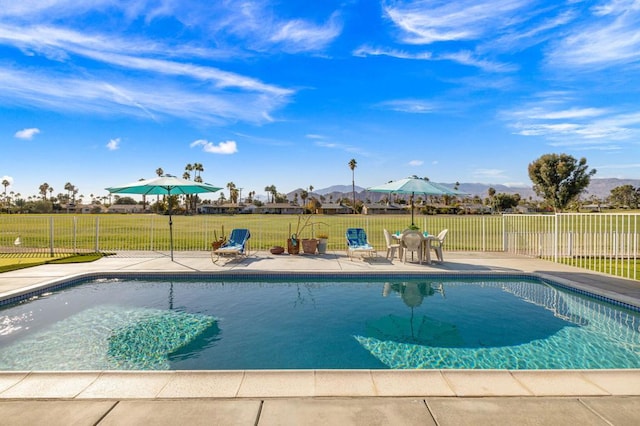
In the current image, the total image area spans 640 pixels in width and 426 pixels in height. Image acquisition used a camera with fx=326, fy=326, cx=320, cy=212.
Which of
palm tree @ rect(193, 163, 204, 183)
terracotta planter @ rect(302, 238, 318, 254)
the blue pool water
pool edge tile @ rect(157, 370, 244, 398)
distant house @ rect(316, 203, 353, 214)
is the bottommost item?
the blue pool water

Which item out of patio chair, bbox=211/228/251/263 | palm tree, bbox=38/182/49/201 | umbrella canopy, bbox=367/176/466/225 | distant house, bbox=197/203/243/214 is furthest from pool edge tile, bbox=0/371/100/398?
palm tree, bbox=38/182/49/201

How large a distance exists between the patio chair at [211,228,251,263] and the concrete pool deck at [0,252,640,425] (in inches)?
262

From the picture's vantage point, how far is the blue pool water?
4.31 meters

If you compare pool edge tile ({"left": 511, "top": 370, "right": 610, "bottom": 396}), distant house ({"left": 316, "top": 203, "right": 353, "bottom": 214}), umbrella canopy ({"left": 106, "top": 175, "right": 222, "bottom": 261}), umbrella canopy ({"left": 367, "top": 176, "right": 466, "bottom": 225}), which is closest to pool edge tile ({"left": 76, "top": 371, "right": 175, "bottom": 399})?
pool edge tile ({"left": 511, "top": 370, "right": 610, "bottom": 396})

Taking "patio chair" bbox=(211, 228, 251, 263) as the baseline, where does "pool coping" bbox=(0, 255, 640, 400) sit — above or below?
below

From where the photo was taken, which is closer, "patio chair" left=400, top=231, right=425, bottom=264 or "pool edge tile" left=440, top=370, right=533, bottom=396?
"pool edge tile" left=440, top=370, right=533, bottom=396

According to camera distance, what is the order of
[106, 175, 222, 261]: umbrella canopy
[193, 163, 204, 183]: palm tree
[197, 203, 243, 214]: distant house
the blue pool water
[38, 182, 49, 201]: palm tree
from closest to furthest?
the blue pool water
[106, 175, 222, 261]: umbrella canopy
[197, 203, 243, 214]: distant house
[193, 163, 204, 183]: palm tree
[38, 182, 49, 201]: palm tree

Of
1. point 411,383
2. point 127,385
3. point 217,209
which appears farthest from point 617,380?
point 217,209

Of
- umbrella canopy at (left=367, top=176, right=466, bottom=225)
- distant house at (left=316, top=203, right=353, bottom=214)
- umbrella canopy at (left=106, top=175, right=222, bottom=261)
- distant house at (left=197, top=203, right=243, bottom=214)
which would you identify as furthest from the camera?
distant house at (left=197, top=203, right=243, bottom=214)

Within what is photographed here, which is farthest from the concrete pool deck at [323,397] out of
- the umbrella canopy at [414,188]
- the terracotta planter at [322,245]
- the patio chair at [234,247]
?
the terracotta planter at [322,245]

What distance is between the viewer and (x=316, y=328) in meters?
5.44

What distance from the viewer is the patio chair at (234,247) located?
32.8 feet

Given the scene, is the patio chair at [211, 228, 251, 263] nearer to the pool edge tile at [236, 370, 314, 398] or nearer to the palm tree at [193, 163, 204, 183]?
the pool edge tile at [236, 370, 314, 398]

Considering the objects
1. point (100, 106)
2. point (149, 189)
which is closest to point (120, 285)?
point (149, 189)
